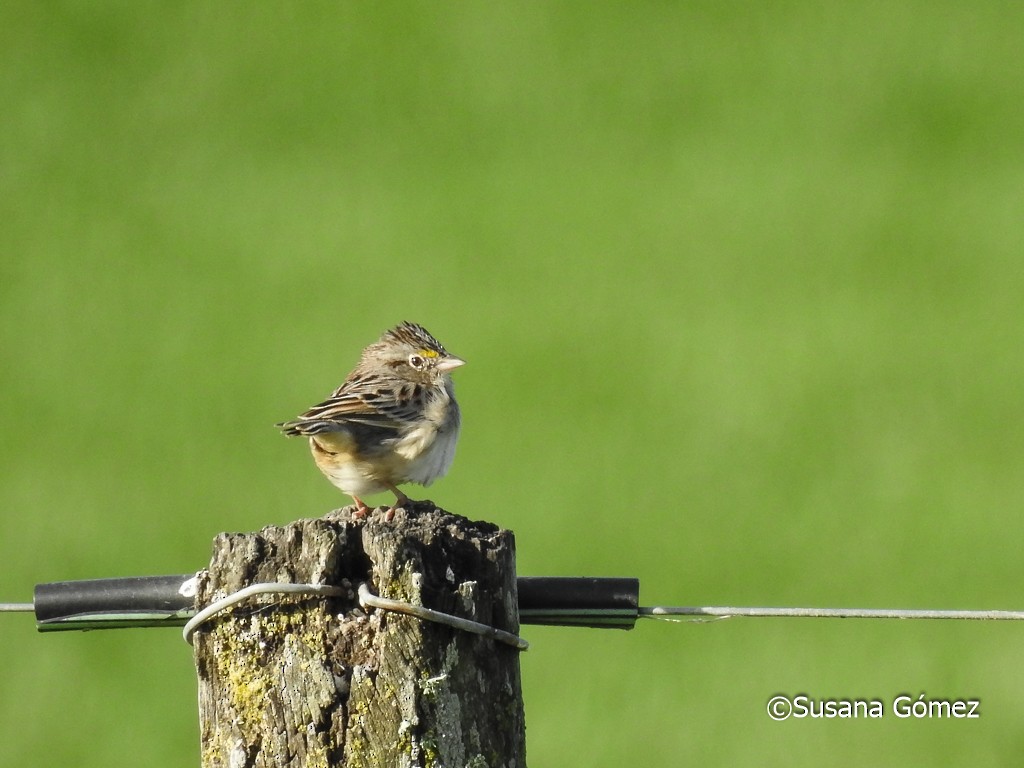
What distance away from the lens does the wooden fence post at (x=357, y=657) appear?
11.7ft

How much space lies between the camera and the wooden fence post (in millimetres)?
3574

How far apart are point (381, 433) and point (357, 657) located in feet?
8.52

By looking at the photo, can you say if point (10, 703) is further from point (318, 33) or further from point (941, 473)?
point (318, 33)

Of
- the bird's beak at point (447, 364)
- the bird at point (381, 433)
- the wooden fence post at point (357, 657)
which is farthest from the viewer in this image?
the bird's beak at point (447, 364)

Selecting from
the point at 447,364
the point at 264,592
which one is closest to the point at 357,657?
the point at 264,592

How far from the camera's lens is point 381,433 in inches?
243

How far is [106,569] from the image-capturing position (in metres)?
11.4

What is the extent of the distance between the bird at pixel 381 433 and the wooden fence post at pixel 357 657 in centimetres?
214

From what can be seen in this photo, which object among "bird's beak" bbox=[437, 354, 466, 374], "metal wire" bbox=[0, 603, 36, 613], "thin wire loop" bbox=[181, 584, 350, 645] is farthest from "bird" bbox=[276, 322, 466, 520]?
"thin wire loop" bbox=[181, 584, 350, 645]

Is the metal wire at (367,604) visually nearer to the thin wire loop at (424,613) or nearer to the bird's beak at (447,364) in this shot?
the thin wire loop at (424,613)

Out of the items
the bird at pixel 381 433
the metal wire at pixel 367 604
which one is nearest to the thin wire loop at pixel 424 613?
the metal wire at pixel 367 604

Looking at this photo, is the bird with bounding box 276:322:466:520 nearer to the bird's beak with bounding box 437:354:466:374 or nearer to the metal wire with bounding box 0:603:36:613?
the bird's beak with bounding box 437:354:466:374

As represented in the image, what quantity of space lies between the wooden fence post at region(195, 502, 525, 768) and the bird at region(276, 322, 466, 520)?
214cm

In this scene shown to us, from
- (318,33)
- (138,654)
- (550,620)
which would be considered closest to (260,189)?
(318,33)
